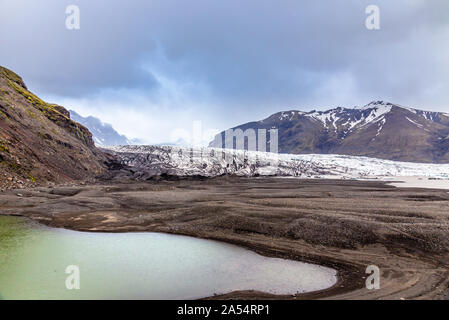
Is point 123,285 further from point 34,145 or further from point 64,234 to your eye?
point 34,145

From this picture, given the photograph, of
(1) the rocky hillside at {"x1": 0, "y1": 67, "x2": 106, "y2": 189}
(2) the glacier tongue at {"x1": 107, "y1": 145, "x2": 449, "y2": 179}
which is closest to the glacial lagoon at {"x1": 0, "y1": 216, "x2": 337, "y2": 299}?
(1) the rocky hillside at {"x1": 0, "y1": 67, "x2": 106, "y2": 189}

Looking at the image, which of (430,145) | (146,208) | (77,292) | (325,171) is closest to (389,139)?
(430,145)

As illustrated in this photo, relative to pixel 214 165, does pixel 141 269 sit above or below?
below

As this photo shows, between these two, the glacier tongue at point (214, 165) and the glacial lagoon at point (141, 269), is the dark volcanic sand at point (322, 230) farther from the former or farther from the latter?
the glacier tongue at point (214, 165)

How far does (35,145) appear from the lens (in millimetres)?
38312

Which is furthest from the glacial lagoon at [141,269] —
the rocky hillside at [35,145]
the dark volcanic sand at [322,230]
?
the rocky hillside at [35,145]

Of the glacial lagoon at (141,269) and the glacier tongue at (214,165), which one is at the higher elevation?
the glacier tongue at (214,165)

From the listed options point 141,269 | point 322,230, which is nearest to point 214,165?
point 322,230

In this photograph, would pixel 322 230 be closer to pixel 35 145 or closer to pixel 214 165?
pixel 35 145

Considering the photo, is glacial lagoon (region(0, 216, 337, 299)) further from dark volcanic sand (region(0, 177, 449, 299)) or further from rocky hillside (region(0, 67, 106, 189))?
rocky hillside (region(0, 67, 106, 189))

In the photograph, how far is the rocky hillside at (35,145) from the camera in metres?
32.6

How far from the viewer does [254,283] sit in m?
9.28

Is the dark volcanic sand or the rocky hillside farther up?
the rocky hillside

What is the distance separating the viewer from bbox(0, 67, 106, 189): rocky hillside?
32.6 meters
